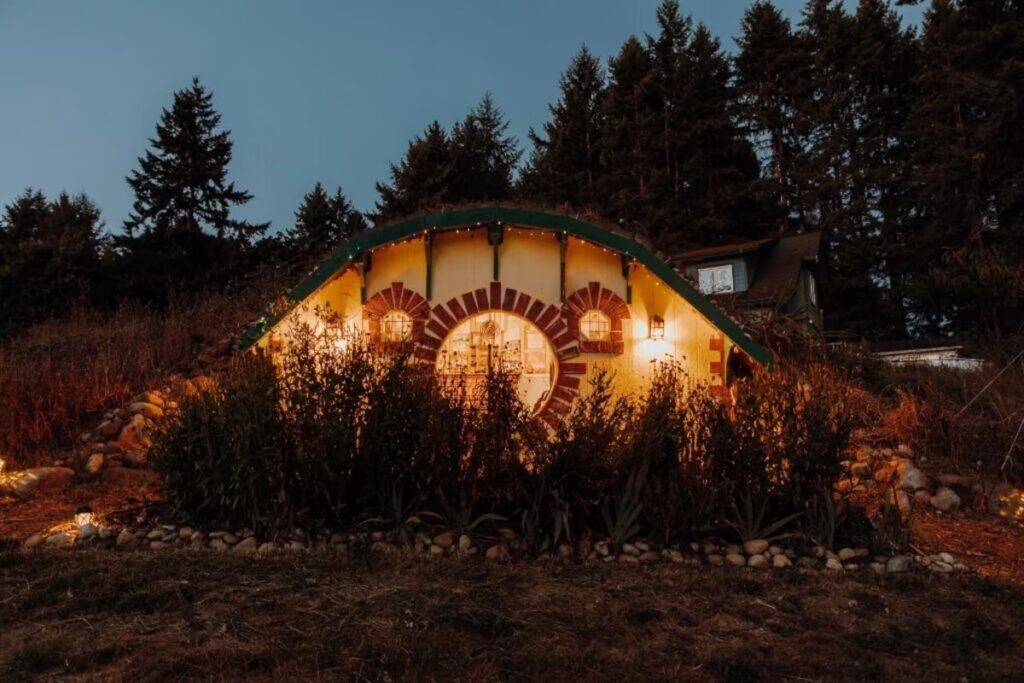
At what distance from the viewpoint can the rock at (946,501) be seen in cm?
682

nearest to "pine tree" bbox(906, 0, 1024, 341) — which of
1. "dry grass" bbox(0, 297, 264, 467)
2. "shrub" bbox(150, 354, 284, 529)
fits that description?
"shrub" bbox(150, 354, 284, 529)

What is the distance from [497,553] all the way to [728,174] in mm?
28042

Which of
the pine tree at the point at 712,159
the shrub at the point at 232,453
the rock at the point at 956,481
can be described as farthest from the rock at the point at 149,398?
the pine tree at the point at 712,159

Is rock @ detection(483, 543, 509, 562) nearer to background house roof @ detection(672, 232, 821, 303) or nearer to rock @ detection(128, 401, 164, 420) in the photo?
rock @ detection(128, 401, 164, 420)

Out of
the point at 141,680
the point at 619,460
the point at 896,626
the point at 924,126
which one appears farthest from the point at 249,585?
the point at 924,126

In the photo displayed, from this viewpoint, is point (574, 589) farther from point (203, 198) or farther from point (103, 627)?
point (203, 198)

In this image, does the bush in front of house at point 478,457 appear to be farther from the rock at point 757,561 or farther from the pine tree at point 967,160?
the pine tree at point 967,160

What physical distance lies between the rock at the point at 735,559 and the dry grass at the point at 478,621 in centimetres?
14

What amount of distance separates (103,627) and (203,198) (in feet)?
95.5

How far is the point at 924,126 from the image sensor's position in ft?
78.8

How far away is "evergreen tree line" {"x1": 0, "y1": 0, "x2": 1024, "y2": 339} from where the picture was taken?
878 inches

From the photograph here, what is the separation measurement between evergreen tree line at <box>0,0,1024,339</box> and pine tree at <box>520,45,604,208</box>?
14 centimetres

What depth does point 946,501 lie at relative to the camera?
270 inches

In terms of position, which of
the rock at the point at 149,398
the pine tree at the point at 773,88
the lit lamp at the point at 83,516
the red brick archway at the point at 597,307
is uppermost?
the pine tree at the point at 773,88
